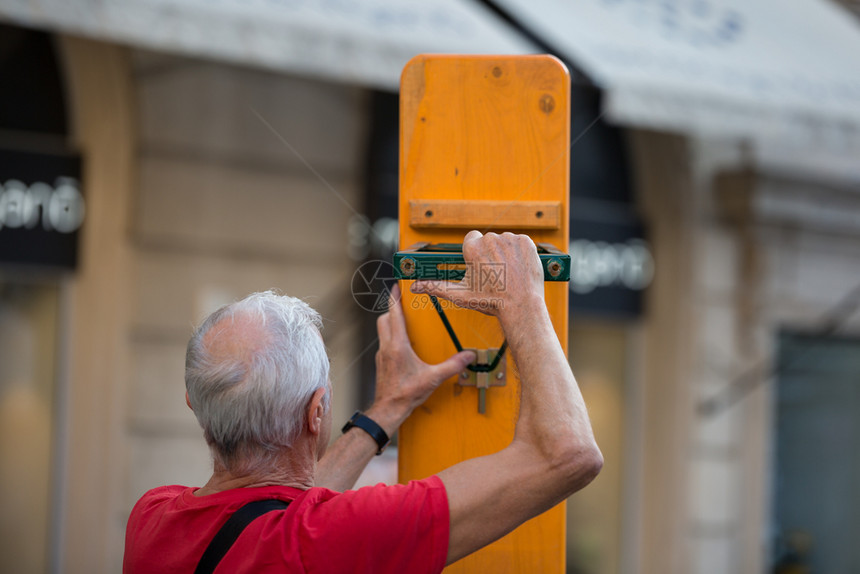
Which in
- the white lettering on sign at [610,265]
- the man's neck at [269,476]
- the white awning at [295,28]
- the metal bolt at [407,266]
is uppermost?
the white awning at [295,28]

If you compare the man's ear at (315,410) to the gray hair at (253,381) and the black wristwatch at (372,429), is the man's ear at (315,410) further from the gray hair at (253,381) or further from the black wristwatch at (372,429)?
the black wristwatch at (372,429)

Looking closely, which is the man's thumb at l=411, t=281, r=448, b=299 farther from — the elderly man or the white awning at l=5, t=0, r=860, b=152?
the white awning at l=5, t=0, r=860, b=152

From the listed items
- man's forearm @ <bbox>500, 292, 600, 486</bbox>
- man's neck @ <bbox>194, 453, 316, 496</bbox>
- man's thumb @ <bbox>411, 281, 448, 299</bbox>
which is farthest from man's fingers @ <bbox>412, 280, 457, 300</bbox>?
man's neck @ <bbox>194, 453, 316, 496</bbox>

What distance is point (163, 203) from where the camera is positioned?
16.5 feet

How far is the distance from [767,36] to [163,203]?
3.44 m

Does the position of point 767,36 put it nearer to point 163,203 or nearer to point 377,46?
point 377,46

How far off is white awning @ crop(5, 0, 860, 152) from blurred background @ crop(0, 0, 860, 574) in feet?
0.04

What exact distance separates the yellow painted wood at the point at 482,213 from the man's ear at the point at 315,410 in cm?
46

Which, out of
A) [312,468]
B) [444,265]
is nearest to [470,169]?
[444,265]

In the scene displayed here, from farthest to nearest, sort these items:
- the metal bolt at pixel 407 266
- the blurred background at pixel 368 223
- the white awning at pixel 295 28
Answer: the blurred background at pixel 368 223 → the white awning at pixel 295 28 → the metal bolt at pixel 407 266

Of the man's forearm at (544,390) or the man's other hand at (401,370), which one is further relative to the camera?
the man's other hand at (401,370)

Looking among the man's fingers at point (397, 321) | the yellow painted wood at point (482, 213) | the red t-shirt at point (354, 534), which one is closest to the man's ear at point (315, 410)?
the red t-shirt at point (354, 534)

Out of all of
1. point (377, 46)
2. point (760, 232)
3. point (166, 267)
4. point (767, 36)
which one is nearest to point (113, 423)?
point (166, 267)

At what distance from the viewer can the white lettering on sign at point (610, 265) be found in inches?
235
